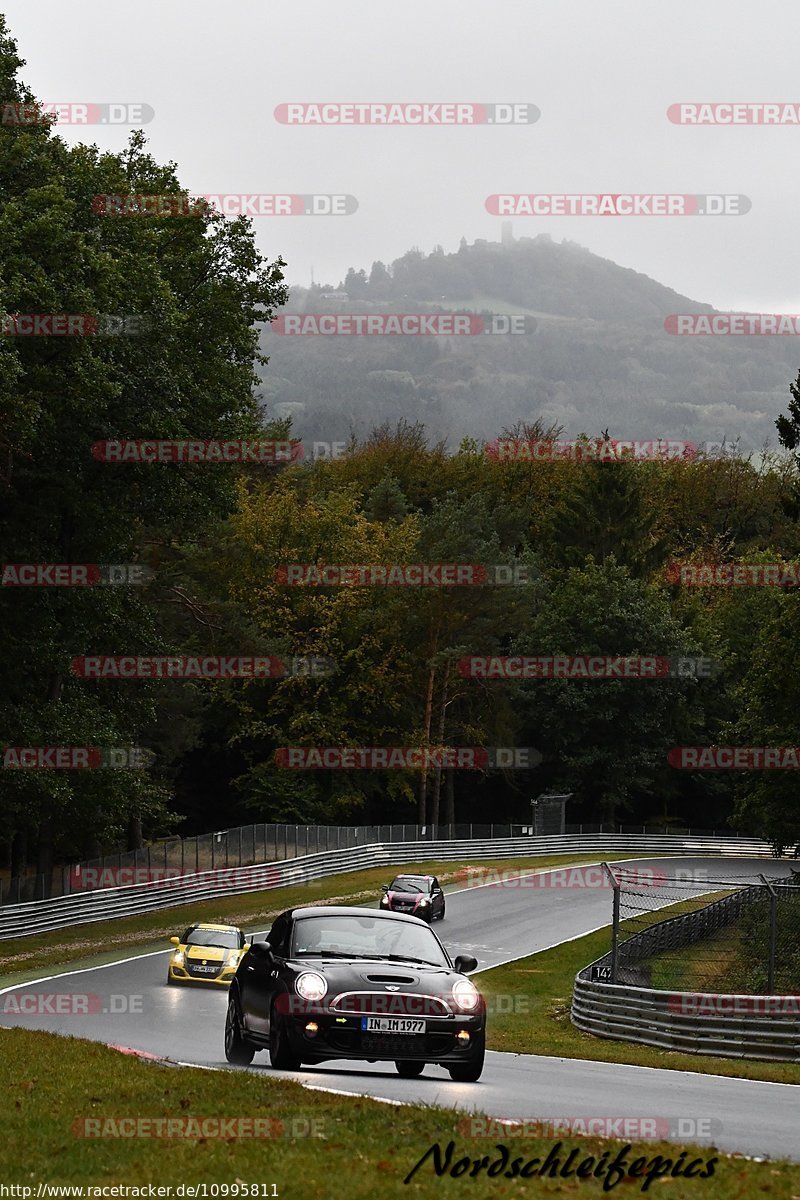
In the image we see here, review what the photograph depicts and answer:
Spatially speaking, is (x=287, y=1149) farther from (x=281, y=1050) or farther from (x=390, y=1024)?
(x=281, y=1050)

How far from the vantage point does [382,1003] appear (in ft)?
42.7

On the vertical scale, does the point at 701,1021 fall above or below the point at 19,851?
above

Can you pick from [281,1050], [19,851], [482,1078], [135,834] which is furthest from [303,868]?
[281,1050]

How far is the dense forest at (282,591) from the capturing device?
111ft

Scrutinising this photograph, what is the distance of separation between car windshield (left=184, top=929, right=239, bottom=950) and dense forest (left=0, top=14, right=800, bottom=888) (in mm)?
7132

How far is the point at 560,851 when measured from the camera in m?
75.0

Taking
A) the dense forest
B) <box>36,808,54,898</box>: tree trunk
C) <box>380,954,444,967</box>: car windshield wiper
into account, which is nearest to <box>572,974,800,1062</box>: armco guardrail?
<box>380,954,444,967</box>: car windshield wiper

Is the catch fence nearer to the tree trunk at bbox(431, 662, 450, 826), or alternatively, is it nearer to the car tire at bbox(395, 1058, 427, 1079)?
the tree trunk at bbox(431, 662, 450, 826)

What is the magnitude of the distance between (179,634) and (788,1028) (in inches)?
2136

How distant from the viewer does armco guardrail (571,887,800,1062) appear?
18672 millimetres

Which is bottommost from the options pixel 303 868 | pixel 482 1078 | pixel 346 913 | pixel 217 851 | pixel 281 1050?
pixel 303 868

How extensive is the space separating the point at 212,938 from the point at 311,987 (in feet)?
57.6

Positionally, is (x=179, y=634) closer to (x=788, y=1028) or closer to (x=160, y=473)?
(x=160, y=473)

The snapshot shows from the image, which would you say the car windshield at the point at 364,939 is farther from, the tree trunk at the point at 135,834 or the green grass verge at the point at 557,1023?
the tree trunk at the point at 135,834
